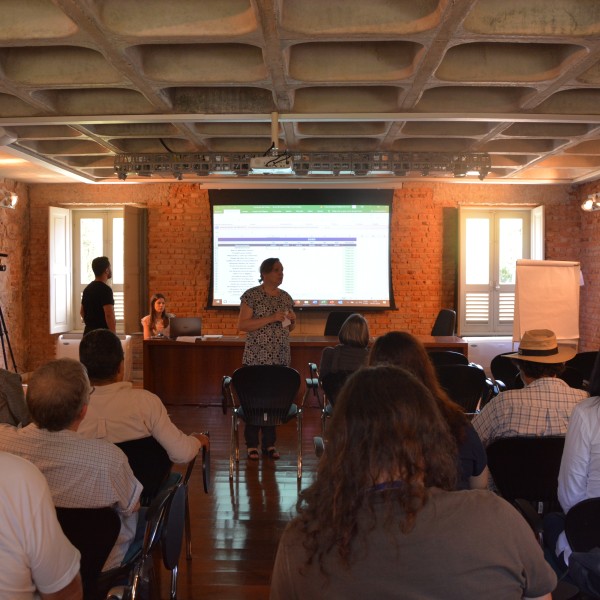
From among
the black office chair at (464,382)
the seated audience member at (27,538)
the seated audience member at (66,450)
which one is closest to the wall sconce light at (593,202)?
the black office chair at (464,382)

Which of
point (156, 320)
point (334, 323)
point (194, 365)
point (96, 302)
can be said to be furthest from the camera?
point (156, 320)

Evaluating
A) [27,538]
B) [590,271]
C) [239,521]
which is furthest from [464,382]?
[590,271]

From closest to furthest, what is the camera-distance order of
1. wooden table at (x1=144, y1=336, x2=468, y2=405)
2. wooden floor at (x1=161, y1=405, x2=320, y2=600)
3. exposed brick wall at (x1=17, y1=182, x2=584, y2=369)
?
1. wooden floor at (x1=161, y1=405, x2=320, y2=600)
2. wooden table at (x1=144, y1=336, x2=468, y2=405)
3. exposed brick wall at (x1=17, y1=182, x2=584, y2=369)

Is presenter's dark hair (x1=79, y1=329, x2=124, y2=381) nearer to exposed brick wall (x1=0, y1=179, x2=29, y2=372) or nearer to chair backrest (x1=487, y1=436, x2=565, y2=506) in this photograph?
chair backrest (x1=487, y1=436, x2=565, y2=506)

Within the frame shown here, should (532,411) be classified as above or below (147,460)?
above

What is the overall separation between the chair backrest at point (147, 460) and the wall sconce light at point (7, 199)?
7.30m

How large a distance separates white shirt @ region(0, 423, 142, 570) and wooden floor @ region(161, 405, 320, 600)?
1.30 meters

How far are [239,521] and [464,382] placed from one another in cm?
196

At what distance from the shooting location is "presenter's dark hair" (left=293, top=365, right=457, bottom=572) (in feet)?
A: 3.97

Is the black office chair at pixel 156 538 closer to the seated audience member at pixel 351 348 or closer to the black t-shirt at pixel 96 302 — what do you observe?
the seated audience member at pixel 351 348

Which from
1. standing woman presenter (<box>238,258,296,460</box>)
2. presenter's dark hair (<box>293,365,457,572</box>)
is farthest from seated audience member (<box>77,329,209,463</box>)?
standing woman presenter (<box>238,258,296,460</box>)

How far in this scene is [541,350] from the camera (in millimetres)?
3383

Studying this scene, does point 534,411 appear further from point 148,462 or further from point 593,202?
point 593,202

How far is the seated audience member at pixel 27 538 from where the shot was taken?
158 centimetres
